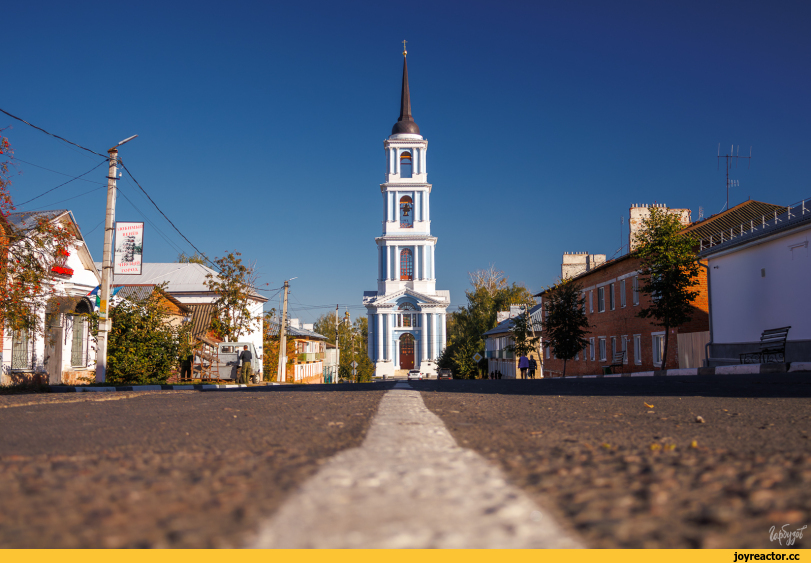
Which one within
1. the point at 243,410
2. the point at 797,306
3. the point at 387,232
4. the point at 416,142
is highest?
the point at 416,142

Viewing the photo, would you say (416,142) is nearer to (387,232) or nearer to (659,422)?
(387,232)

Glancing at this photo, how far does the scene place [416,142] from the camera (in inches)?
2911

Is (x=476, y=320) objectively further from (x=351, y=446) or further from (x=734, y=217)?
(x=351, y=446)

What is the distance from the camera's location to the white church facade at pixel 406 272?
7244 cm

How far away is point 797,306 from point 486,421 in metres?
19.4

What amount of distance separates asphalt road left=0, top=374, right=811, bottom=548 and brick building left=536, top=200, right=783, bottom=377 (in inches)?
979

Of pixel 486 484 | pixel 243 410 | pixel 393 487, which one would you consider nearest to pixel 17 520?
pixel 393 487

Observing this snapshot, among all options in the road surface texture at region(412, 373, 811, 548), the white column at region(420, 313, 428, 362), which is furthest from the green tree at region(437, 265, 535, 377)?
the road surface texture at region(412, 373, 811, 548)

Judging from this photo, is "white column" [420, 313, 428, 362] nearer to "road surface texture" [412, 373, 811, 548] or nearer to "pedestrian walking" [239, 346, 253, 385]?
"pedestrian walking" [239, 346, 253, 385]

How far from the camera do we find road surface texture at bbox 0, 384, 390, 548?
1.45m
